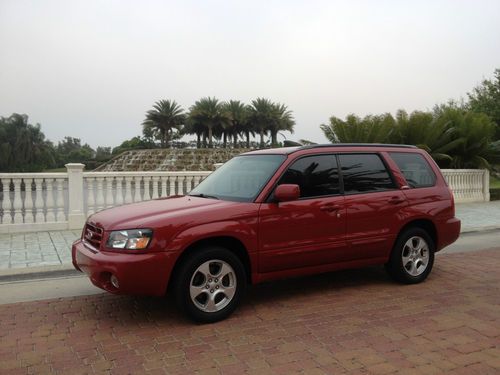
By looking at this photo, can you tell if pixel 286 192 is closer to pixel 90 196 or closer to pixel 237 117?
pixel 90 196

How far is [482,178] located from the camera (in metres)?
17.7

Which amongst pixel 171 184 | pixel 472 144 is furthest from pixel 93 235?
pixel 472 144

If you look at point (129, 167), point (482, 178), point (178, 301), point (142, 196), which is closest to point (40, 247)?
point (142, 196)

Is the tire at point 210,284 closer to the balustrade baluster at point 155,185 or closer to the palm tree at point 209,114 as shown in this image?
the balustrade baluster at point 155,185

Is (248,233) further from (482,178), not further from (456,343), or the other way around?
(482,178)

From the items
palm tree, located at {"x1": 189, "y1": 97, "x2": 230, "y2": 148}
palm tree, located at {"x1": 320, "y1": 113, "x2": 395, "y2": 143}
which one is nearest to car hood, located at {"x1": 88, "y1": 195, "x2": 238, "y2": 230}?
palm tree, located at {"x1": 320, "y1": 113, "x2": 395, "y2": 143}

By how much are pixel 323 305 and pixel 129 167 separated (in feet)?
169

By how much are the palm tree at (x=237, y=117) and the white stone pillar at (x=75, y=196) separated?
77447 millimetres

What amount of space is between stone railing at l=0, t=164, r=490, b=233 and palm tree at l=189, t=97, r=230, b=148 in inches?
2958

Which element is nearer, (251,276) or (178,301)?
(178,301)

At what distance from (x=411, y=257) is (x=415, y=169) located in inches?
45.6

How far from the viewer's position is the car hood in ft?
14.6

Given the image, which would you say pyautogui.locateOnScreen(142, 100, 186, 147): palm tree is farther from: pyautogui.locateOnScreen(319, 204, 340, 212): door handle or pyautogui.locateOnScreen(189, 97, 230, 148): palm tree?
pyautogui.locateOnScreen(319, 204, 340, 212): door handle

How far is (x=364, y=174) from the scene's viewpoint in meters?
5.73
